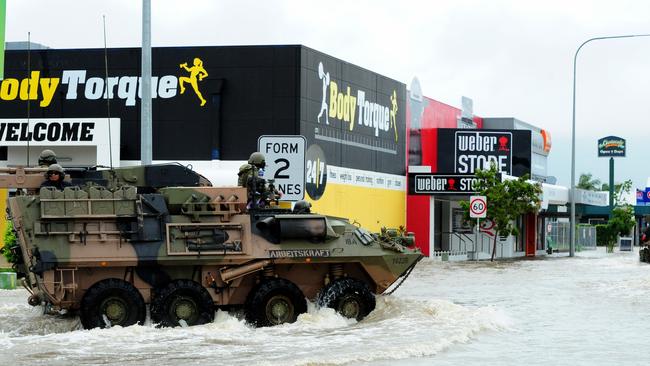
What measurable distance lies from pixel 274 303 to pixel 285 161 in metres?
2.26

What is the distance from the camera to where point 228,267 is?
18.1m

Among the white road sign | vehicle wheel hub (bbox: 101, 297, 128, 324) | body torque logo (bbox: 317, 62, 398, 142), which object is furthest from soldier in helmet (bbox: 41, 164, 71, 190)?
body torque logo (bbox: 317, 62, 398, 142)

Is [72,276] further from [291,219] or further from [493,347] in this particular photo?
[493,347]

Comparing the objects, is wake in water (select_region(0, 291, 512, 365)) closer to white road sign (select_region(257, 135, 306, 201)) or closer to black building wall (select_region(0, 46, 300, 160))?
white road sign (select_region(257, 135, 306, 201))

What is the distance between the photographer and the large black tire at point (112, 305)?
1733 centimetres

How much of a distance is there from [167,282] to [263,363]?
15.4 feet

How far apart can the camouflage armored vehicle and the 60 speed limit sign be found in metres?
24.5

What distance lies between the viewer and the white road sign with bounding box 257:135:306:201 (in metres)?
18.9

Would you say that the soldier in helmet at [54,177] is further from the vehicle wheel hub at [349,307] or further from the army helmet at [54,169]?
the vehicle wheel hub at [349,307]

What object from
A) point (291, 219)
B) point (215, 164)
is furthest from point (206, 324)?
point (215, 164)

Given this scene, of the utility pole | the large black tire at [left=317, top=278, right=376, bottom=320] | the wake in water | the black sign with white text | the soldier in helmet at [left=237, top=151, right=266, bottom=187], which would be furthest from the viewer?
the black sign with white text

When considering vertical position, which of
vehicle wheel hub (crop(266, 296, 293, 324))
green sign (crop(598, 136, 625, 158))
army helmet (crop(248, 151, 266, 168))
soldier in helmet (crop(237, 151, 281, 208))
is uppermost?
green sign (crop(598, 136, 625, 158))

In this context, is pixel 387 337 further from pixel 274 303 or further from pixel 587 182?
pixel 587 182

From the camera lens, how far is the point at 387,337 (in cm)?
1666
